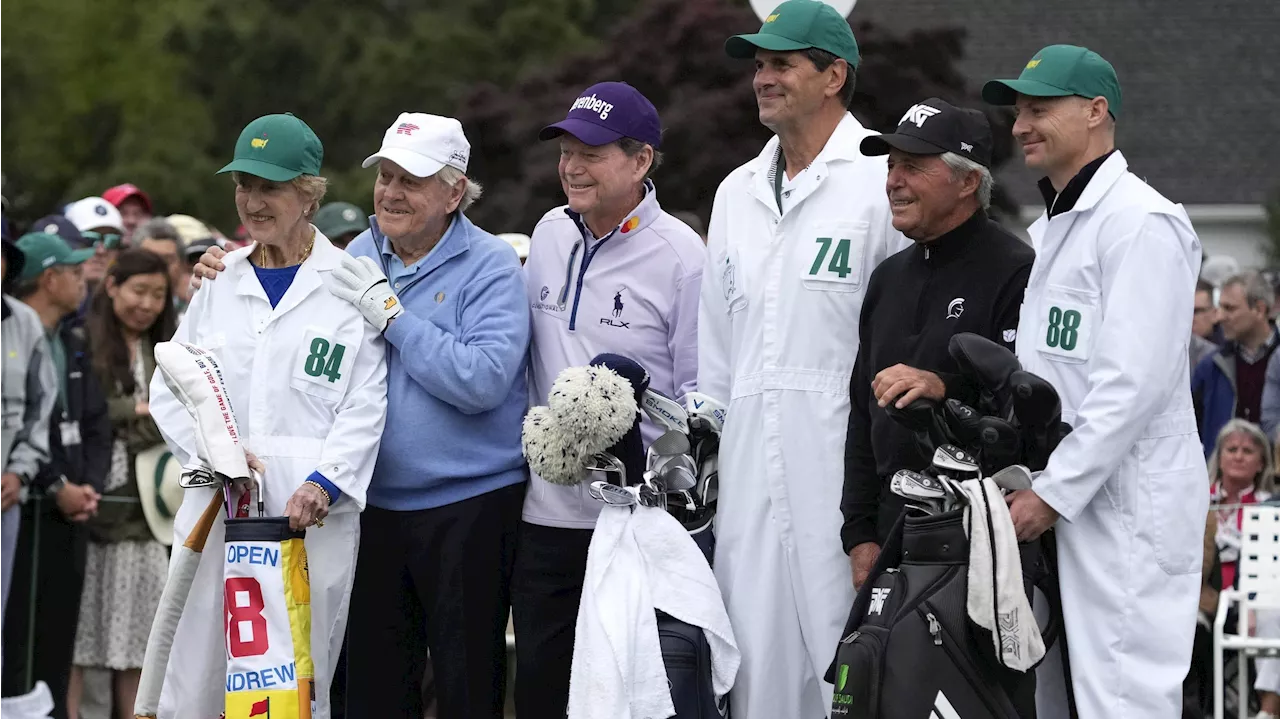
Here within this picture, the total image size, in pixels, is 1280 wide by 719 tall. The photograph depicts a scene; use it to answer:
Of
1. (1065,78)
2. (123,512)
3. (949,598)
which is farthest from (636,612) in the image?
(123,512)

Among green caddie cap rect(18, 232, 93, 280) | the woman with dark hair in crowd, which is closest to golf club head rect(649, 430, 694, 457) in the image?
the woman with dark hair in crowd

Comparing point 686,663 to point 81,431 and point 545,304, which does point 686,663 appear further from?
point 81,431

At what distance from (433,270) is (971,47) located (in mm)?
25766

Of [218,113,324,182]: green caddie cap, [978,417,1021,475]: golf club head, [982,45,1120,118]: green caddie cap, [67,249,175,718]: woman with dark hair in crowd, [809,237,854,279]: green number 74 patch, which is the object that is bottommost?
[67,249,175,718]: woman with dark hair in crowd

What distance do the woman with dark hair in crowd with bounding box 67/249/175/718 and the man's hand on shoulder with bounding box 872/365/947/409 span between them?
4458 mm

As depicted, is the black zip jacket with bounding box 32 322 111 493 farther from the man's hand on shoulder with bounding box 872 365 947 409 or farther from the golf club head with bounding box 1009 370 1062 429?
the golf club head with bounding box 1009 370 1062 429

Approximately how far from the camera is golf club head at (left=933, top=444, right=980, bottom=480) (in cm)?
495

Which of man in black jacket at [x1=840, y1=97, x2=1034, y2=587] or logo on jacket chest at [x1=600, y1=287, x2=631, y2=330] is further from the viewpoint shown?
logo on jacket chest at [x1=600, y1=287, x2=631, y2=330]

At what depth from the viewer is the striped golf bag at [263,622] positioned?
5.48m

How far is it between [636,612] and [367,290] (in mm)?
1317

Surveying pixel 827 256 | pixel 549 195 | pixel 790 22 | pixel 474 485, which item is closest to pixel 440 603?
pixel 474 485

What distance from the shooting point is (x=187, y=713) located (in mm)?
5652

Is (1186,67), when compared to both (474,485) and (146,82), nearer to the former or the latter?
(146,82)

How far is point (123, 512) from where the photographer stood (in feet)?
27.8
